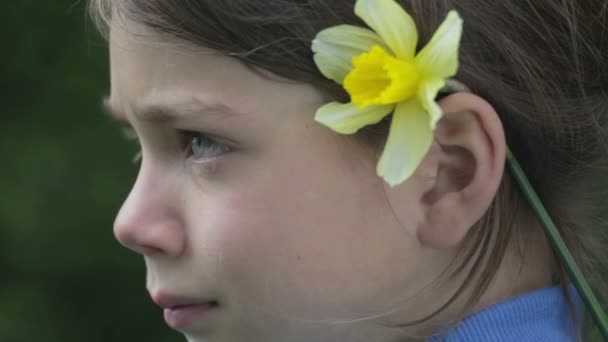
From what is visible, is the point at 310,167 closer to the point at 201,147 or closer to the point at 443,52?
the point at 201,147

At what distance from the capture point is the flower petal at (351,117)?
4.98 feet

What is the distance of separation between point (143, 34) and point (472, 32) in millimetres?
479

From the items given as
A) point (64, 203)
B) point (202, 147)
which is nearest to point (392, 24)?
point (202, 147)

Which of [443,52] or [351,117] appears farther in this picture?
[351,117]

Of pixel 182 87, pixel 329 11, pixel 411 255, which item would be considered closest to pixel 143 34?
pixel 182 87

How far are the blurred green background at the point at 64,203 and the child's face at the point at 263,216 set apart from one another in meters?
1.58

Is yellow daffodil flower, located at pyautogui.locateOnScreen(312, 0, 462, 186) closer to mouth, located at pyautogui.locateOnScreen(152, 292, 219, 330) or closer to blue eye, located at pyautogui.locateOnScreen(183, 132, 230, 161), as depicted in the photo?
blue eye, located at pyautogui.locateOnScreen(183, 132, 230, 161)

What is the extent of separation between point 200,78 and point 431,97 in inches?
14.5

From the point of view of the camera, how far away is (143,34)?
5.40ft

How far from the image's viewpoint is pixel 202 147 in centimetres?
167

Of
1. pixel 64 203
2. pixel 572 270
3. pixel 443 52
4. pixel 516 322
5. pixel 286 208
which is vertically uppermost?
pixel 443 52

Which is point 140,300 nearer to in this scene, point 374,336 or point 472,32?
point 374,336

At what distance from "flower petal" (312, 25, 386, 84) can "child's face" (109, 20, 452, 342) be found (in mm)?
78

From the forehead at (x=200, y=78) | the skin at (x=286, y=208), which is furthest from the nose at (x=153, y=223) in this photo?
the forehead at (x=200, y=78)
